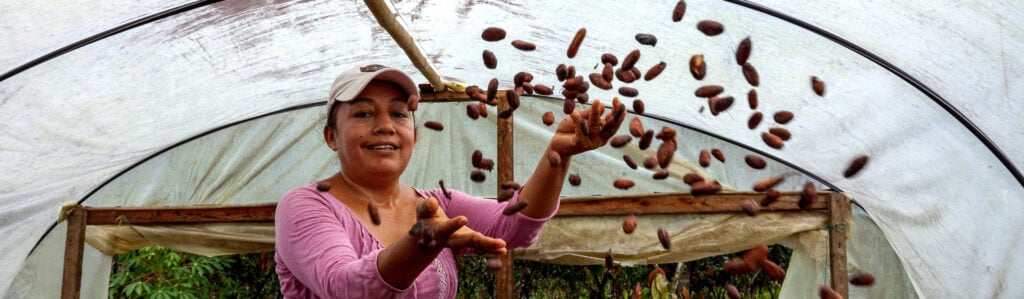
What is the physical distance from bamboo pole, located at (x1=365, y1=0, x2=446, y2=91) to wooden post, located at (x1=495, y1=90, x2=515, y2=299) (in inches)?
18.4

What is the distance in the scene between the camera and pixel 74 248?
4.67 m

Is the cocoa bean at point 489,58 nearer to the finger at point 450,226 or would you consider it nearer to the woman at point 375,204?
the woman at point 375,204

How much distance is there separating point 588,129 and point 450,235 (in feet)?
1.50

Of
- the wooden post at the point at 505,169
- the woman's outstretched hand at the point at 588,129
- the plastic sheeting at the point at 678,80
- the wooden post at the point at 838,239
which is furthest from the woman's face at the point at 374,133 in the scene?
the wooden post at the point at 838,239

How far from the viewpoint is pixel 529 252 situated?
4.52 m

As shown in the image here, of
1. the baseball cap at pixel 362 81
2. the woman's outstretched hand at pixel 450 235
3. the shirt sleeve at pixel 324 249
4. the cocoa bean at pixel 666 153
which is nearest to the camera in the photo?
the woman's outstretched hand at pixel 450 235

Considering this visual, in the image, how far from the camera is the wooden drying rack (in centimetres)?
412

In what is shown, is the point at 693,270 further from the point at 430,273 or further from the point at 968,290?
the point at 430,273

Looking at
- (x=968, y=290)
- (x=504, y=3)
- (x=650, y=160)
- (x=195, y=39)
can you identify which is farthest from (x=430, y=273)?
(x=968, y=290)

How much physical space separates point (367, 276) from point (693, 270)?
596 centimetres

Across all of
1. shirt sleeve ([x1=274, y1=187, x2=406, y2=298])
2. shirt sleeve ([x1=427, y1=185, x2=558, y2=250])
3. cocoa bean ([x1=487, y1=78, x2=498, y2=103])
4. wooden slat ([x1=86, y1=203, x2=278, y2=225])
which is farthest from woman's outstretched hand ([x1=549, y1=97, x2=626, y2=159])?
wooden slat ([x1=86, y1=203, x2=278, y2=225])

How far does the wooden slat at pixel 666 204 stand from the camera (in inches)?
166

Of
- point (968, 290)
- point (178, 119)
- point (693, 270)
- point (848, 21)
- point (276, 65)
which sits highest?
point (848, 21)

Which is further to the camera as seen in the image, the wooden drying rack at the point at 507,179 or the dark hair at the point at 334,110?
the wooden drying rack at the point at 507,179
